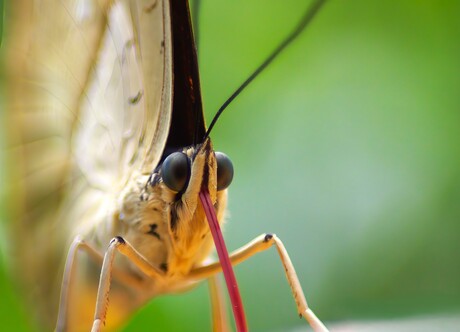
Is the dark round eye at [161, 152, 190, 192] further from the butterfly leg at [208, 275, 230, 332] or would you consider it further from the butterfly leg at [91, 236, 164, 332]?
the butterfly leg at [208, 275, 230, 332]

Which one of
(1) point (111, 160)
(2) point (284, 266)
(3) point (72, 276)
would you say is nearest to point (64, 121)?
(1) point (111, 160)

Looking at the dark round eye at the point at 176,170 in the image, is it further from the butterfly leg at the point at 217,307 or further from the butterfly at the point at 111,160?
the butterfly leg at the point at 217,307

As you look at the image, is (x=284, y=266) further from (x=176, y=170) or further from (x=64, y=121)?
(x=64, y=121)

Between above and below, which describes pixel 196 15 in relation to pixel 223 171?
above

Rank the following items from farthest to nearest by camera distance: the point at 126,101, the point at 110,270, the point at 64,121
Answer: the point at 64,121
the point at 126,101
the point at 110,270

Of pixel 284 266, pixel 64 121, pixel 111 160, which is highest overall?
pixel 64 121

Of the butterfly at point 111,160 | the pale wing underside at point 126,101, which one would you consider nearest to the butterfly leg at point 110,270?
the butterfly at point 111,160

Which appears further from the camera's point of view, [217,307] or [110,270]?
[217,307]

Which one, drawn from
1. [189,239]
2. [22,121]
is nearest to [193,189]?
[189,239]
